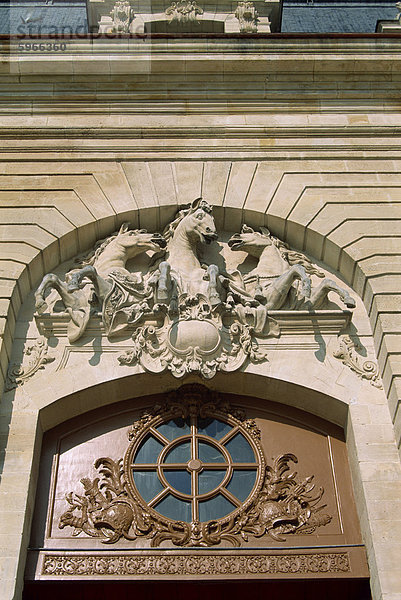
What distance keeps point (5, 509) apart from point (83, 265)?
346 cm

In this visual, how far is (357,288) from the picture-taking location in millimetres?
9992

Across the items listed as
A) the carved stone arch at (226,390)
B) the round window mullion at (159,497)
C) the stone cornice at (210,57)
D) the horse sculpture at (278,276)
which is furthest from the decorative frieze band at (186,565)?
the stone cornice at (210,57)

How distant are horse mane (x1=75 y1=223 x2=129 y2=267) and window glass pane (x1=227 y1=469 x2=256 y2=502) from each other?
3277 millimetres

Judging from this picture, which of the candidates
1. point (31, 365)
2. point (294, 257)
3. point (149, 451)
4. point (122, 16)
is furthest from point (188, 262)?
point (122, 16)

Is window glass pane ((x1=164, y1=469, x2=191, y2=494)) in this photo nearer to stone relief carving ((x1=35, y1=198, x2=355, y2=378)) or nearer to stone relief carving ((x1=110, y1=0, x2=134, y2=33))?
stone relief carving ((x1=35, y1=198, x2=355, y2=378))

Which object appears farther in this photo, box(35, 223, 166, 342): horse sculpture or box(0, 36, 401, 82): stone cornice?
box(0, 36, 401, 82): stone cornice

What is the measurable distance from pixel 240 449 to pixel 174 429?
2.52 ft

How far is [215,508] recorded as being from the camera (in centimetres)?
851

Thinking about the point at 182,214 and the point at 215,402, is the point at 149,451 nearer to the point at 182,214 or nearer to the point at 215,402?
the point at 215,402

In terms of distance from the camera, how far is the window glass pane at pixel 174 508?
8.44 meters

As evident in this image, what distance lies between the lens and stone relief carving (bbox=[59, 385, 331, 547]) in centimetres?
828

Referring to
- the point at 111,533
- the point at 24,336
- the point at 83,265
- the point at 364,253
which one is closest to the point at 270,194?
the point at 364,253

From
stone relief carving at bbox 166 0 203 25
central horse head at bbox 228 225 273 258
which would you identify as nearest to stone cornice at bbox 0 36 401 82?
central horse head at bbox 228 225 273 258

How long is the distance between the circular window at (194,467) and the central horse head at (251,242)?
2.36 m
